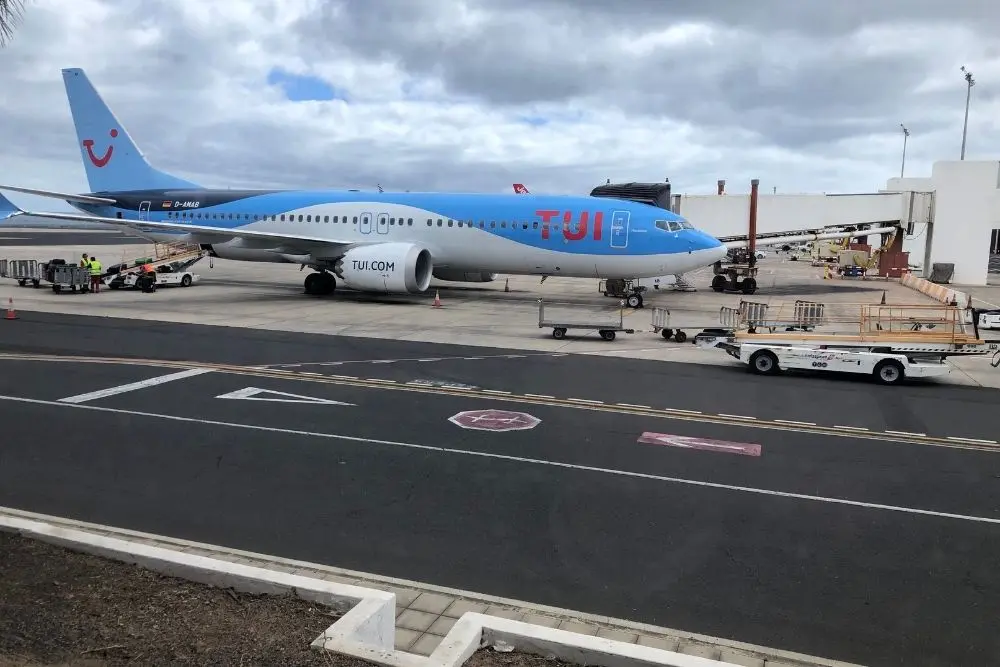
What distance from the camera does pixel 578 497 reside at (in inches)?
369

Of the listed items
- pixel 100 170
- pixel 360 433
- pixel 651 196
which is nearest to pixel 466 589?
pixel 360 433

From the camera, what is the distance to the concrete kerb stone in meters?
4.86

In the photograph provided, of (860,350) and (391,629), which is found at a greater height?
(860,350)

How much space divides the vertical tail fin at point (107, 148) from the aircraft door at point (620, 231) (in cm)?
2092

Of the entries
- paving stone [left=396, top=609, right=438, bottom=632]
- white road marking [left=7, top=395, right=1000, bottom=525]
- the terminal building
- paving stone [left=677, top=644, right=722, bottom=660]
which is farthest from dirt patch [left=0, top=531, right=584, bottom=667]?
the terminal building

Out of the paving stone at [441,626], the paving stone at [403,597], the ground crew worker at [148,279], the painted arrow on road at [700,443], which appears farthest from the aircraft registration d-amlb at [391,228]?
the paving stone at [441,626]

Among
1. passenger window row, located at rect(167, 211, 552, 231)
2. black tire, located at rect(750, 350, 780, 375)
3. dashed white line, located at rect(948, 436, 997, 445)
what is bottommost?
dashed white line, located at rect(948, 436, 997, 445)

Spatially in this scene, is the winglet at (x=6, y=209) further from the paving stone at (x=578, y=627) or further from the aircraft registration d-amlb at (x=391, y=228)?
the paving stone at (x=578, y=627)

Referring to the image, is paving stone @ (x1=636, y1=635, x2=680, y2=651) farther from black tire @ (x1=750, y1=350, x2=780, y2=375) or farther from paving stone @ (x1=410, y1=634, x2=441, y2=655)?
black tire @ (x1=750, y1=350, x2=780, y2=375)

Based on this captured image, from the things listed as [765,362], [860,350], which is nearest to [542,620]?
[765,362]

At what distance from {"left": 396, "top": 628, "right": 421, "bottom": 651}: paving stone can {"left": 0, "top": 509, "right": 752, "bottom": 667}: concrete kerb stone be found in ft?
1.16

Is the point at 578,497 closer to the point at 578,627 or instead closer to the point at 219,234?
the point at 578,627

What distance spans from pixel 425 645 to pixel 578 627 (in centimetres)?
128

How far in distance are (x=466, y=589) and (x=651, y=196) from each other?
42651 mm
